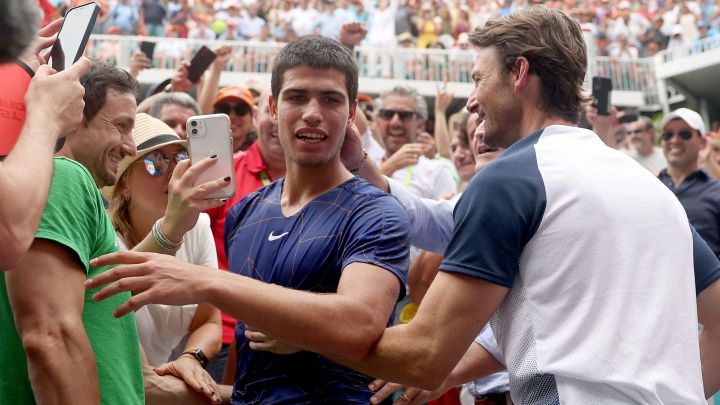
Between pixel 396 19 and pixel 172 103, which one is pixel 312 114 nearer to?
pixel 172 103

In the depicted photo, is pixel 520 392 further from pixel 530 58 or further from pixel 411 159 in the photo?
pixel 411 159

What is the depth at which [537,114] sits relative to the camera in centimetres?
241

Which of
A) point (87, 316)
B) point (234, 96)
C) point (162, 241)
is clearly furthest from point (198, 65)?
point (87, 316)

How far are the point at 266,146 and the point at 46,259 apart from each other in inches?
105

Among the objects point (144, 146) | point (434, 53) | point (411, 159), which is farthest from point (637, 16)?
point (144, 146)

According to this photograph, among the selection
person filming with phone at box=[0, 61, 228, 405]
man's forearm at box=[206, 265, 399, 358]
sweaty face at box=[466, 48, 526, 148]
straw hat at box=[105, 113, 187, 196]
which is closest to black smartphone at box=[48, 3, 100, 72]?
person filming with phone at box=[0, 61, 228, 405]

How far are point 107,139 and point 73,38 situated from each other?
1.99ft

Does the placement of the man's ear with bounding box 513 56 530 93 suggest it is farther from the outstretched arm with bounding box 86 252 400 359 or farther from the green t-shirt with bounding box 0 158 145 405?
the green t-shirt with bounding box 0 158 145 405

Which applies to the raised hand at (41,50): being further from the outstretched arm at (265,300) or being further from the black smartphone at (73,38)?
the outstretched arm at (265,300)

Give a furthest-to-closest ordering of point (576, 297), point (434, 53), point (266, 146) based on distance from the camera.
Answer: point (434, 53) → point (266, 146) → point (576, 297)

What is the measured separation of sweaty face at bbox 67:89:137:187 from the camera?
2830 mm

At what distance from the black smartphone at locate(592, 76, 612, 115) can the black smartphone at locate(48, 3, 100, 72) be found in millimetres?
4190

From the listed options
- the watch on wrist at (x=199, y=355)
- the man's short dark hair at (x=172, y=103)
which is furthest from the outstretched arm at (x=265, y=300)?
the man's short dark hair at (x=172, y=103)

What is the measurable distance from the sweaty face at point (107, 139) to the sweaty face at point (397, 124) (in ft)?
11.7
